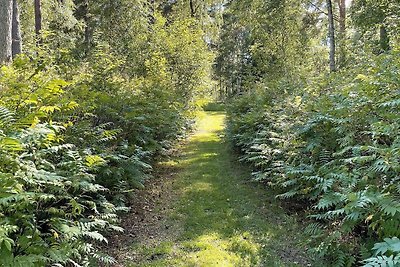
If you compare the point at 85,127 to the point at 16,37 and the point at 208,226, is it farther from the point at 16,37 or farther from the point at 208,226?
the point at 16,37

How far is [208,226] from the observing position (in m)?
5.09

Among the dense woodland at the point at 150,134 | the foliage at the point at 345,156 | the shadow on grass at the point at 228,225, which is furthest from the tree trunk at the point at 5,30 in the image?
the foliage at the point at 345,156

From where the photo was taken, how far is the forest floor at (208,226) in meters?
4.18

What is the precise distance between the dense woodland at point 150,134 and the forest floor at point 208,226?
1.12 ft

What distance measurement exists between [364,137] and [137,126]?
394 cm

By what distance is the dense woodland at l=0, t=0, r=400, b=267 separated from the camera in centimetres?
287

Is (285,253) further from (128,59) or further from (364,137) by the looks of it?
(128,59)

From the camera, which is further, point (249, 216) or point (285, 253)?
point (249, 216)

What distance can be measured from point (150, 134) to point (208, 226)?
2760mm

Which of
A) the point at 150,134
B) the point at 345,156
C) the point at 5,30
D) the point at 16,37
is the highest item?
the point at 16,37

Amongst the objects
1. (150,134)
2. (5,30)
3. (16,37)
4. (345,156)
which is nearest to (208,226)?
(345,156)

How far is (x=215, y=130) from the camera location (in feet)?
49.3

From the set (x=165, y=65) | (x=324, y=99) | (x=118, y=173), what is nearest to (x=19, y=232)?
(x=118, y=173)

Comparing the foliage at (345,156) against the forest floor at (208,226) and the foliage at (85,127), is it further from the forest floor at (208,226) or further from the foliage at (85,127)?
the foliage at (85,127)
